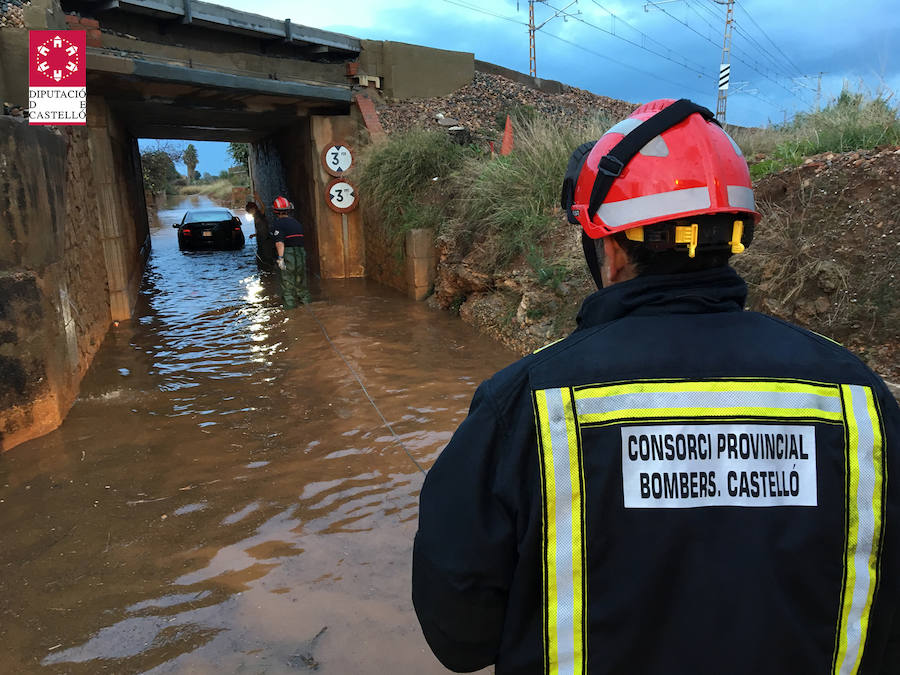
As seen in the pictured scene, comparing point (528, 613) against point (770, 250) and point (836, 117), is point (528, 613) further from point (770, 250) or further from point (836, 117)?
point (836, 117)

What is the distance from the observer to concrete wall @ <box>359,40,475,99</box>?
1298cm

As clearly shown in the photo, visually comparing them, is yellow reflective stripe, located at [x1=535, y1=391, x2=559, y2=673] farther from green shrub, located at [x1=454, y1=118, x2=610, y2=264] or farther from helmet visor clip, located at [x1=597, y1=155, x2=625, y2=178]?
green shrub, located at [x1=454, y1=118, x2=610, y2=264]

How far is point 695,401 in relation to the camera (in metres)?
1.06

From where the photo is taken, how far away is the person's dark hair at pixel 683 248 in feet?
3.86

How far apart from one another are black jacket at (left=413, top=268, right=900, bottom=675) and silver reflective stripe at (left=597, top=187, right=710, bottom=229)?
162mm

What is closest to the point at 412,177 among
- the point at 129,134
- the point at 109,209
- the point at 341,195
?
the point at 341,195

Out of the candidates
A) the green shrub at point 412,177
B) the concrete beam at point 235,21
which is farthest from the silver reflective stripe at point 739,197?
the concrete beam at point 235,21

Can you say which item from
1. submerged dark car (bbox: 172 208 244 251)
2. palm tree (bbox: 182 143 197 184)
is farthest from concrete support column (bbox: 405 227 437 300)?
palm tree (bbox: 182 143 197 184)

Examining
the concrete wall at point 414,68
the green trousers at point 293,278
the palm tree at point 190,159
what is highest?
the palm tree at point 190,159

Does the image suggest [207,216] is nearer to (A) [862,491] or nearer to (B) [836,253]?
(B) [836,253]

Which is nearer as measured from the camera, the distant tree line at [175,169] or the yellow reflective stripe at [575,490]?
the yellow reflective stripe at [575,490]

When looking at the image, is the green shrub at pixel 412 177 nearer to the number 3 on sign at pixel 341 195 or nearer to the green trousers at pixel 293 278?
the number 3 on sign at pixel 341 195

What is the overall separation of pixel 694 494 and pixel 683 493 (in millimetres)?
20

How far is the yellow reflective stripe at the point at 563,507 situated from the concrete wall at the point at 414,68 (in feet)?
43.3
